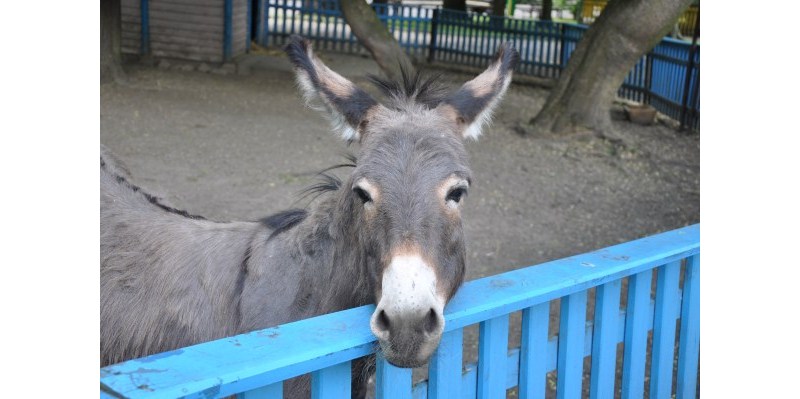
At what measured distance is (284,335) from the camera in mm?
1701

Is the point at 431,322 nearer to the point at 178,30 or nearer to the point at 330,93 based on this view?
the point at 330,93

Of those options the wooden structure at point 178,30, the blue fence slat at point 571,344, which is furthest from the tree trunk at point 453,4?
the blue fence slat at point 571,344

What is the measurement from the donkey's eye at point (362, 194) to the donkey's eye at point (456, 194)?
25cm

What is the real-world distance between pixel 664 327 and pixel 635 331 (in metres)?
0.20

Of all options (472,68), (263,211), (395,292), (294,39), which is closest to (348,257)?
(395,292)

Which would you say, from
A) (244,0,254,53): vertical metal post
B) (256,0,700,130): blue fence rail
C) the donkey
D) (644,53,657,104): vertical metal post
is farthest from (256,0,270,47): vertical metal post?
the donkey

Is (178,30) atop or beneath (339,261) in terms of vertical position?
atop

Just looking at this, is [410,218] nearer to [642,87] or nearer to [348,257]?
[348,257]

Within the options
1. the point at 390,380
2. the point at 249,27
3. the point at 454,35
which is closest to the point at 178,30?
the point at 249,27

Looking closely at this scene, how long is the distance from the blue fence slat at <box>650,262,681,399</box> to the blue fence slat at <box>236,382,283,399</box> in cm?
163

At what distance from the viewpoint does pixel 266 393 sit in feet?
5.36

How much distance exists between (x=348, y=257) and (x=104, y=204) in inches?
56.5

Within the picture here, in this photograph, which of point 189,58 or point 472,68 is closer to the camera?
point 189,58

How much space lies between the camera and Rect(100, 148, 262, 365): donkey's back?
279 centimetres
